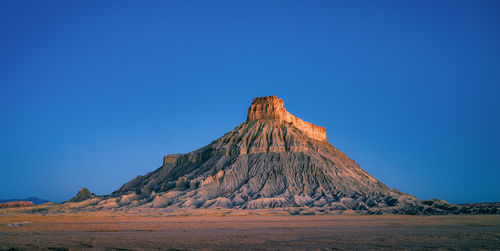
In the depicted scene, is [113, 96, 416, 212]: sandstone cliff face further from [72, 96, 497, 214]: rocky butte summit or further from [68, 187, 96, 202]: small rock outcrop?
[68, 187, 96, 202]: small rock outcrop

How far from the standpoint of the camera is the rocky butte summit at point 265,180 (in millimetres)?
78438

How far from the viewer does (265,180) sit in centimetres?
9119

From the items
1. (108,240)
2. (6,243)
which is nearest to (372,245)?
(108,240)

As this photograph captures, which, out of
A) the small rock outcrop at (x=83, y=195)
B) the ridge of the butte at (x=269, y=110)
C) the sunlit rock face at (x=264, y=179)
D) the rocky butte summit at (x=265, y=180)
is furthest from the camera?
the ridge of the butte at (x=269, y=110)

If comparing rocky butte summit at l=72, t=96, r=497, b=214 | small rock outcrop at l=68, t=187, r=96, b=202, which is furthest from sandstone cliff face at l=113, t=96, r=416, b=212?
small rock outcrop at l=68, t=187, r=96, b=202

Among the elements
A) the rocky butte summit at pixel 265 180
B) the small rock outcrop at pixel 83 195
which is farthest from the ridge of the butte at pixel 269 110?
the small rock outcrop at pixel 83 195

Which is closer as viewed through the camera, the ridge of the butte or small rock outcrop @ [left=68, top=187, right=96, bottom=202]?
small rock outcrop @ [left=68, top=187, right=96, bottom=202]

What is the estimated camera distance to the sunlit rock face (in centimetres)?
7906

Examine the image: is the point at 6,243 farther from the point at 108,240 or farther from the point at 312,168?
the point at 312,168

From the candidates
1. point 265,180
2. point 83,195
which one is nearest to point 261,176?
point 265,180

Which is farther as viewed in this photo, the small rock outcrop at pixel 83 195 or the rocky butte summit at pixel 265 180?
the small rock outcrop at pixel 83 195

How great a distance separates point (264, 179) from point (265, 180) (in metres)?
0.42

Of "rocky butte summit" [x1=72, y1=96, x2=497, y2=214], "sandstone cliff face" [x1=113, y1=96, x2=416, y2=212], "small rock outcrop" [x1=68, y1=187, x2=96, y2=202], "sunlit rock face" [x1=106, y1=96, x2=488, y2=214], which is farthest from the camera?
"small rock outcrop" [x1=68, y1=187, x2=96, y2=202]

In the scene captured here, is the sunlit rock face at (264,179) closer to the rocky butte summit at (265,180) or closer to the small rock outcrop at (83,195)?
the rocky butte summit at (265,180)
